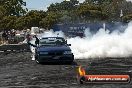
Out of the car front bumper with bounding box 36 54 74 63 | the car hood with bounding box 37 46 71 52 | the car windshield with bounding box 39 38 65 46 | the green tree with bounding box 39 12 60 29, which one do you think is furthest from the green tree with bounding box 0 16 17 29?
the car front bumper with bounding box 36 54 74 63

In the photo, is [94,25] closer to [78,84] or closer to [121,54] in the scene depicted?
[121,54]

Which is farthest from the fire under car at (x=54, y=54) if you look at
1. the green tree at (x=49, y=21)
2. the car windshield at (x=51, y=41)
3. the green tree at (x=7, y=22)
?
the green tree at (x=49, y=21)

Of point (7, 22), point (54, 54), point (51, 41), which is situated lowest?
point (7, 22)

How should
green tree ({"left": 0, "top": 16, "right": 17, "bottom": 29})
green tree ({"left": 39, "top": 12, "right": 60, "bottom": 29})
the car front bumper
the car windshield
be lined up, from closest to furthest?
the car front bumper, the car windshield, green tree ({"left": 0, "top": 16, "right": 17, "bottom": 29}), green tree ({"left": 39, "top": 12, "right": 60, "bottom": 29})

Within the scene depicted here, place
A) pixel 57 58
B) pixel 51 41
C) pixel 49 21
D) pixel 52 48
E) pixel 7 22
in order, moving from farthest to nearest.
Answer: pixel 49 21, pixel 7 22, pixel 51 41, pixel 52 48, pixel 57 58

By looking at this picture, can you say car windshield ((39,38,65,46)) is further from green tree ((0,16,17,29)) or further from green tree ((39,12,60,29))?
green tree ((39,12,60,29))

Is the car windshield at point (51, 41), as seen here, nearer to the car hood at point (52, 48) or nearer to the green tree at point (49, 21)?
the car hood at point (52, 48)

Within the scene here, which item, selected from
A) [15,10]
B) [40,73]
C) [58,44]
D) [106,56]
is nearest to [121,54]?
[106,56]

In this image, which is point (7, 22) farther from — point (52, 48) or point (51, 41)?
point (52, 48)

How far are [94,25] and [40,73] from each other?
136 ft

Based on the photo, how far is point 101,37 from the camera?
31.1 m

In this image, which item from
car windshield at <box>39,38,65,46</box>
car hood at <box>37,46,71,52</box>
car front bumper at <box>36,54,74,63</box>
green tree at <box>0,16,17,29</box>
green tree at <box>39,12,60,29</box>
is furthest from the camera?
green tree at <box>39,12,60,29</box>

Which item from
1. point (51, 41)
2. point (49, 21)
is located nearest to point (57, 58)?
point (51, 41)

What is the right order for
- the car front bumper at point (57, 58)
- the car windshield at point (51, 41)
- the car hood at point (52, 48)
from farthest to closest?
the car windshield at point (51, 41)
the car hood at point (52, 48)
the car front bumper at point (57, 58)
